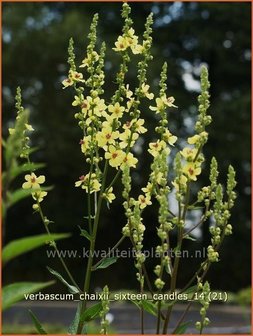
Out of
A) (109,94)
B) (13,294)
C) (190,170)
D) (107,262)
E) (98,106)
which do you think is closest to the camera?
(13,294)

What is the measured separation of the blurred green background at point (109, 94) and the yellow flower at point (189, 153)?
9.87 metres

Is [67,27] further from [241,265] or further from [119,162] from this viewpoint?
[119,162]

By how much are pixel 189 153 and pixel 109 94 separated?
34.2 feet

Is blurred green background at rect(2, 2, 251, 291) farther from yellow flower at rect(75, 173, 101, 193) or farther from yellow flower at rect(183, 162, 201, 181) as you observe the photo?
yellow flower at rect(183, 162, 201, 181)

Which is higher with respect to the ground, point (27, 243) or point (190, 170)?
point (190, 170)

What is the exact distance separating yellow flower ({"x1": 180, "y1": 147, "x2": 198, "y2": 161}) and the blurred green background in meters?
9.87

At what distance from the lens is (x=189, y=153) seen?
2.28m

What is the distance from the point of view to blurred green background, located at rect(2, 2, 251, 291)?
1291cm

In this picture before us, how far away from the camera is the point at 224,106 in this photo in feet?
45.6

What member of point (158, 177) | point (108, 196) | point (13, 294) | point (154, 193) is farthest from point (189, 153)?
point (13, 294)

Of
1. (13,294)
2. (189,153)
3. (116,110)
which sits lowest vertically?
(13,294)

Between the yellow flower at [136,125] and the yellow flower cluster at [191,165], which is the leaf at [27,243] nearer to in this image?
the yellow flower cluster at [191,165]

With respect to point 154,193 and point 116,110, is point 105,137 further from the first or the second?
point 154,193

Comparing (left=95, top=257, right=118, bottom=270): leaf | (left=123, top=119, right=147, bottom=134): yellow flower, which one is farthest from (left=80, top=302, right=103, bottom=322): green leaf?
(left=123, top=119, right=147, bottom=134): yellow flower
